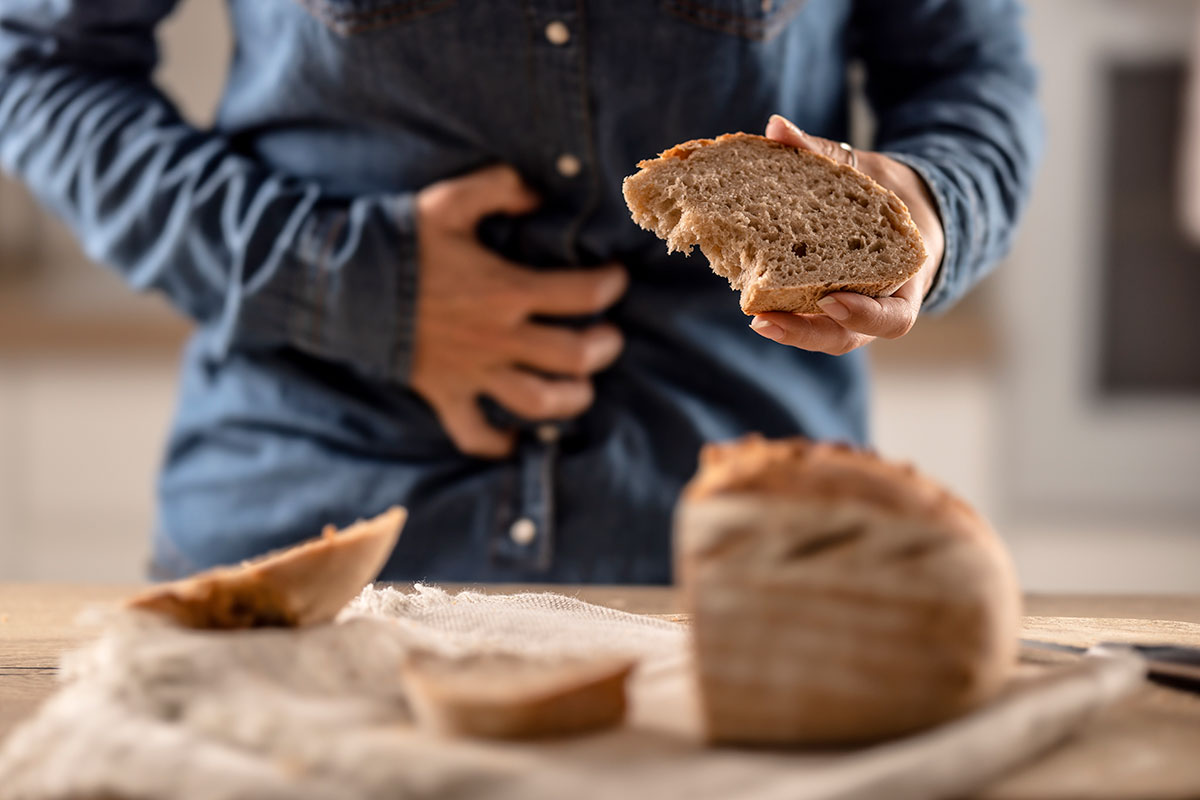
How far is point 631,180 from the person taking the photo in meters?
0.69

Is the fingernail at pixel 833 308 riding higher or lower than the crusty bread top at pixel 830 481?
higher

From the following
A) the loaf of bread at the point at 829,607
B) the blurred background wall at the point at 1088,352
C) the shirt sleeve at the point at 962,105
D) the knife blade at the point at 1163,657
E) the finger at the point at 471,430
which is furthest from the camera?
the blurred background wall at the point at 1088,352

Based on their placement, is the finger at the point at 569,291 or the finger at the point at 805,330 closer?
the finger at the point at 805,330

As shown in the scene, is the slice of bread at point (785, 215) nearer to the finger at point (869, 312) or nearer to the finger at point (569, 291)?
the finger at point (869, 312)

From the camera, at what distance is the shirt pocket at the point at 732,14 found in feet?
2.98

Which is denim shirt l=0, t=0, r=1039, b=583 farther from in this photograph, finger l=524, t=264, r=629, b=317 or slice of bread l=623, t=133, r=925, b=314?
slice of bread l=623, t=133, r=925, b=314

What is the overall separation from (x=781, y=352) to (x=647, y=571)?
23cm

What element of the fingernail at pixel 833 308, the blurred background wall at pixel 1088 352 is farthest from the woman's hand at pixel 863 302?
the blurred background wall at pixel 1088 352

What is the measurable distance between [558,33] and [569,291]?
20cm

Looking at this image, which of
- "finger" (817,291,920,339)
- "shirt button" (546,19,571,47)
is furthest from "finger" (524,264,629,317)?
"finger" (817,291,920,339)

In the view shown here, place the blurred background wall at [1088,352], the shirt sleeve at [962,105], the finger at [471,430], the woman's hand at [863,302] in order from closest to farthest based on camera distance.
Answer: the woman's hand at [863,302]
the shirt sleeve at [962,105]
the finger at [471,430]
the blurred background wall at [1088,352]

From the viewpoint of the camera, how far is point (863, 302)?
0.70 meters

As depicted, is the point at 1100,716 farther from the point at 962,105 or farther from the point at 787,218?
the point at 962,105

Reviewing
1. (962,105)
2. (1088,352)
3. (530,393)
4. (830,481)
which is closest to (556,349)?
(530,393)
